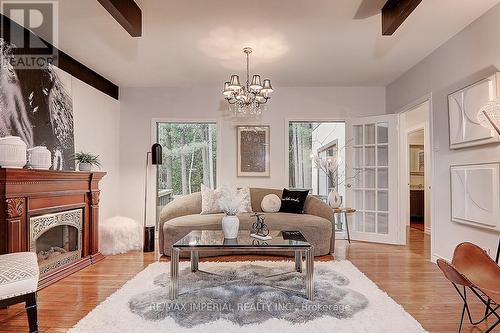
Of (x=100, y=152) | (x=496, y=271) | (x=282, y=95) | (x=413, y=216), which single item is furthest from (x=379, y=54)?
(x=413, y=216)

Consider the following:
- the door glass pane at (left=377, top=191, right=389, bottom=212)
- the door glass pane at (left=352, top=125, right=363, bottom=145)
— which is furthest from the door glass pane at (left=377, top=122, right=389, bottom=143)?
the door glass pane at (left=377, top=191, right=389, bottom=212)

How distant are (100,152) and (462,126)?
4.81 m

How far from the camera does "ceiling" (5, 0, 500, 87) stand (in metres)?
3.09

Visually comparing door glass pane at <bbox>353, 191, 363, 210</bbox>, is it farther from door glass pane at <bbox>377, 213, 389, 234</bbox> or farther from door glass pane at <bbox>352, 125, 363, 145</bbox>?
door glass pane at <bbox>352, 125, 363, 145</bbox>

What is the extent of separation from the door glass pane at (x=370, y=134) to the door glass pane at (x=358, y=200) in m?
0.84

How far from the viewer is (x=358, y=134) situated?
566 cm

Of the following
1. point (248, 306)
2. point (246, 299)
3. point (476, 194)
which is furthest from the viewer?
point (476, 194)

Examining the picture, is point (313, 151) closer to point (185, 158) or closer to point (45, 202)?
point (185, 158)

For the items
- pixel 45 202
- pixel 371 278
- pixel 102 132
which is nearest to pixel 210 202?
pixel 102 132

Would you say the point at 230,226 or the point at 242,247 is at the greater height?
the point at 230,226

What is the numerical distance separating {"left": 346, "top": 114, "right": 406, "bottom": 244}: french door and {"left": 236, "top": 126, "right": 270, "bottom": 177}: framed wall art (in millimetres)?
1390

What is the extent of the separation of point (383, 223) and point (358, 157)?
1.13 metres

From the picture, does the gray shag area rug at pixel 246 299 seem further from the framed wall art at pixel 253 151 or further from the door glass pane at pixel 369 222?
the framed wall art at pixel 253 151

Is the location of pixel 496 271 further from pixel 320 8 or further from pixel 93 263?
pixel 93 263
